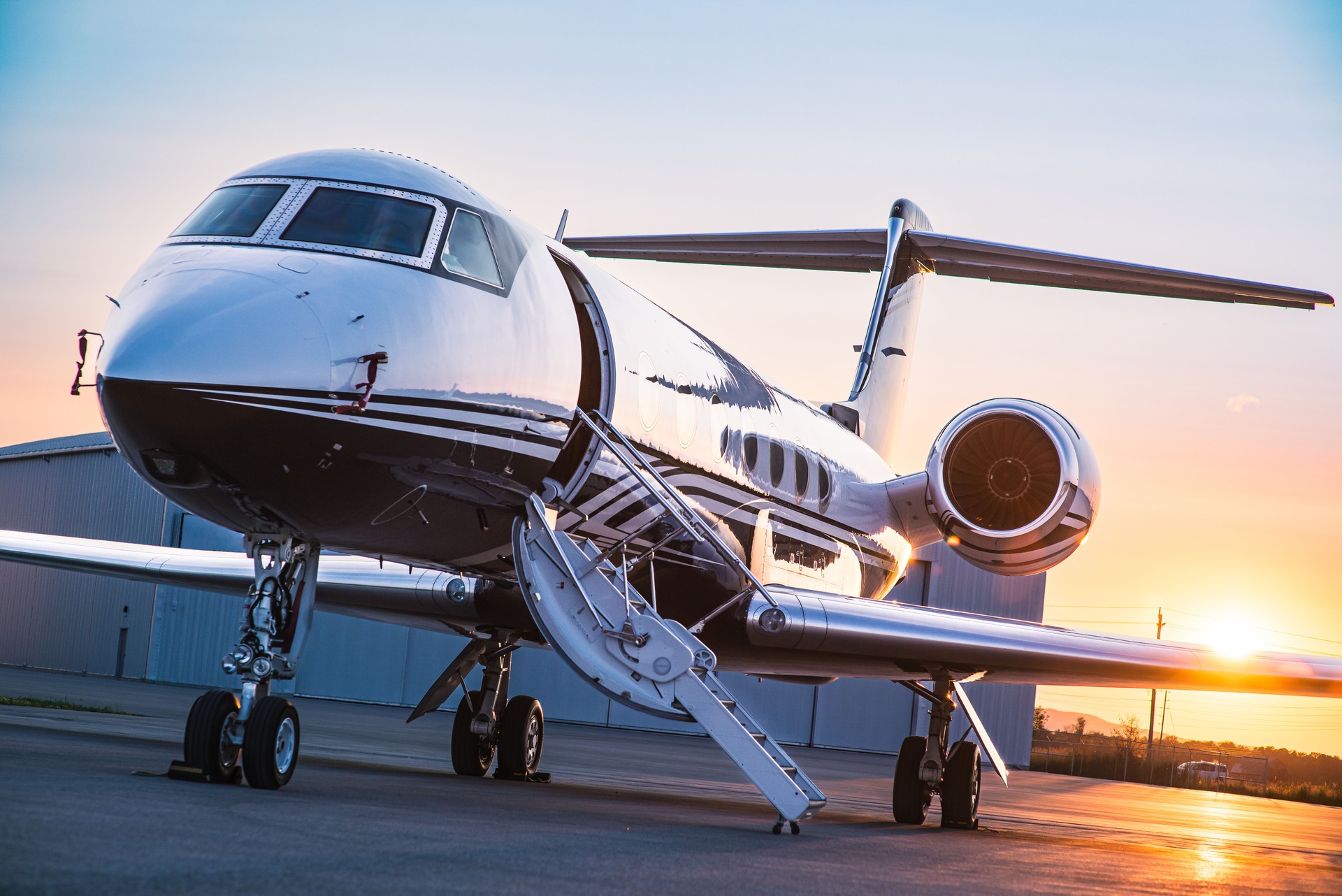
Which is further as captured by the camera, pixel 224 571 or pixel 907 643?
pixel 224 571

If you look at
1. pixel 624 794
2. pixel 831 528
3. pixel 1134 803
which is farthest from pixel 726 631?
pixel 1134 803

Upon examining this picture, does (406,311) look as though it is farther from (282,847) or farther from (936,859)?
(936,859)

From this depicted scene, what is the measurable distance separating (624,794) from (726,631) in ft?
5.93

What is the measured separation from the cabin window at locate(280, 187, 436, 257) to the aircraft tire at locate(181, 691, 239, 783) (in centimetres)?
263

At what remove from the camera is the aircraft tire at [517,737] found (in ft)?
41.1

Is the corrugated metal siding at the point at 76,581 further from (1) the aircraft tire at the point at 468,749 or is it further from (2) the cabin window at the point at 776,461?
(2) the cabin window at the point at 776,461

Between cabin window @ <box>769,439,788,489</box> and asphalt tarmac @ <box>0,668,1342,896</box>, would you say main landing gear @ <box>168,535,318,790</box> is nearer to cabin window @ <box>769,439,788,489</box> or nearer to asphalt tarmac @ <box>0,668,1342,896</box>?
asphalt tarmac @ <box>0,668,1342,896</box>

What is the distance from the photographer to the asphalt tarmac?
4.44 m

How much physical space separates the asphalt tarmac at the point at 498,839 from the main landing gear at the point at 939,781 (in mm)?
225

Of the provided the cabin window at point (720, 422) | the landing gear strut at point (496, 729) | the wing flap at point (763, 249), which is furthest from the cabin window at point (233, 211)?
the wing flap at point (763, 249)

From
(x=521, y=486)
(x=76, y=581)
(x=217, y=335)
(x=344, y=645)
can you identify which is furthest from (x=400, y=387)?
(x=76, y=581)

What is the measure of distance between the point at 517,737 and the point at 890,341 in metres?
9.16

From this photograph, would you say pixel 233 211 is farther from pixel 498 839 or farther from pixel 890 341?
pixel 890 341

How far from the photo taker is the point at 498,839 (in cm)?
602
